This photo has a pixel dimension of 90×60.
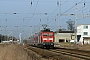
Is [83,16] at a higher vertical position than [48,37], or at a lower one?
higher

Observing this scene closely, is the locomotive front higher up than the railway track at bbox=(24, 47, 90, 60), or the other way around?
the locomotive front

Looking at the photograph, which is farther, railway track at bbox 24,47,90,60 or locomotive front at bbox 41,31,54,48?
locomotive front at bbox 41,31,54,48

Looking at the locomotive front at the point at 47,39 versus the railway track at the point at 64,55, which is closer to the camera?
the railway track at the point at 64,55

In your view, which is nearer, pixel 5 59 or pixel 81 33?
pixel 5 59

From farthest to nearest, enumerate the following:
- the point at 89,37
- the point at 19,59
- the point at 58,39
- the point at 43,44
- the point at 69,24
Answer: the point at 69,24
the point at 58,39
the point at 89,37
the point at 43,44
the point at 19,59

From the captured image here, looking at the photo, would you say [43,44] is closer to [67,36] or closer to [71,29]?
[67,36]

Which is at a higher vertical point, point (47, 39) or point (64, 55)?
point (47, 39)

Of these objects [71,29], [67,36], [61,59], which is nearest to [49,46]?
[61,59]

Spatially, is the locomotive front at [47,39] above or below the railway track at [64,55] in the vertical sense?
above

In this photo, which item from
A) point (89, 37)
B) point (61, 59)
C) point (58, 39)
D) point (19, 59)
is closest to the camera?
point (19, 59)

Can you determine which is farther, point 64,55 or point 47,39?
point 47,39

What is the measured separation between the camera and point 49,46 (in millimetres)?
54312

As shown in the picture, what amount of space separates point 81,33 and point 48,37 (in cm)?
7830

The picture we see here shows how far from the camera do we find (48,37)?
53.2m
